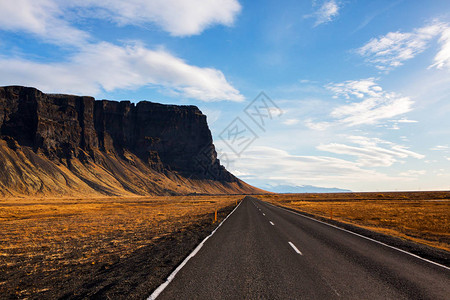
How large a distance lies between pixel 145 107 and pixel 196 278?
186833 millimetres

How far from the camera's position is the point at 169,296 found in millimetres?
5129

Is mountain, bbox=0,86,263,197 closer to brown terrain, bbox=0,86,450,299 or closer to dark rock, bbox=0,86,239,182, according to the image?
dark rock, bbox=0,86,239,182

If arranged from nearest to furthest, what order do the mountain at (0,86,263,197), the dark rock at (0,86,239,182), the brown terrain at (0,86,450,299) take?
the brown terrain at (0,86,450,299), the mountain at (0,86,263,197), the dark rock at (0,86,239,182)

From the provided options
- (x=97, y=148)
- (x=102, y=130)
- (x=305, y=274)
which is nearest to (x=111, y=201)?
(x=305, y=274)

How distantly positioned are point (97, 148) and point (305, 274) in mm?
144019

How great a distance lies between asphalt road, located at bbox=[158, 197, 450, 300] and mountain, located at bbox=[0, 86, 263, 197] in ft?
302

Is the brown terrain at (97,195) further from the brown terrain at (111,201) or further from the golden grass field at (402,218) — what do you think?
the golden grass field at (402,218)

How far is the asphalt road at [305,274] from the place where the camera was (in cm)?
540

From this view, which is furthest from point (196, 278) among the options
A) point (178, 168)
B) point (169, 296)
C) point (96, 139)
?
point (178, 168)

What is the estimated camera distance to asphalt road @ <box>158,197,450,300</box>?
17.7 feet

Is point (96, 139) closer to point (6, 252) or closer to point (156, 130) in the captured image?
point (156, 130)

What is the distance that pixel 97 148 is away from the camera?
136125 mm

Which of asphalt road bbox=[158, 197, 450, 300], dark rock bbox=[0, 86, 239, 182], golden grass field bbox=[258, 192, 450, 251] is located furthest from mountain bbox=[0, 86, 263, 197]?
asphalt road bbox=[158, 197, 450, 300]

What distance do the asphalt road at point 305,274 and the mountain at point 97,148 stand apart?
92.0 meters
